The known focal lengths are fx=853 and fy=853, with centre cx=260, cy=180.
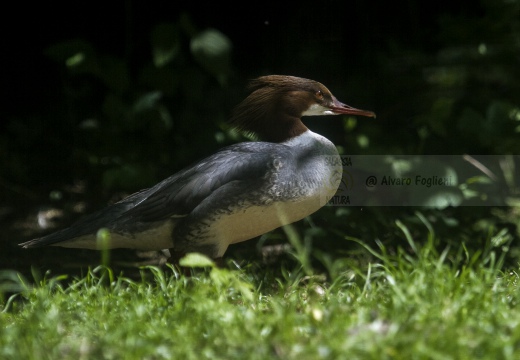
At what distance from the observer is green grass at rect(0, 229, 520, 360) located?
97.5 inches

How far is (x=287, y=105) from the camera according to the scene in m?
4.49

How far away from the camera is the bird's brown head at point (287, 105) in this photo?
14.6 ft

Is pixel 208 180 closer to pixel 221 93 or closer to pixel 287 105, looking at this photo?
pixel 287 105

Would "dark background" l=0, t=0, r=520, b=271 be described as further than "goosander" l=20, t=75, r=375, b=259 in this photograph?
Yes

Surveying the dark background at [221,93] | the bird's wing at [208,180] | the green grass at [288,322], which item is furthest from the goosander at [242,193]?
the dark background at [221,93]

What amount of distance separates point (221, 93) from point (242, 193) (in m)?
1.83

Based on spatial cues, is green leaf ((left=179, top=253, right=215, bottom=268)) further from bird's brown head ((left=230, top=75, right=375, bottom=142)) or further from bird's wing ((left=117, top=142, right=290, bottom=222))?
bird's brown head ((left=230, top=75, right=375, bottom=142))

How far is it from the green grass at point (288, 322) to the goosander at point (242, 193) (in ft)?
2.10

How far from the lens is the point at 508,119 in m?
5.28

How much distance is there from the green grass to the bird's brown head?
1229 mm

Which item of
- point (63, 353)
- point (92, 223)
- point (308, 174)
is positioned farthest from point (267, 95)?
point (63, 353)

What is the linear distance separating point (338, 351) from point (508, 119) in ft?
10.7

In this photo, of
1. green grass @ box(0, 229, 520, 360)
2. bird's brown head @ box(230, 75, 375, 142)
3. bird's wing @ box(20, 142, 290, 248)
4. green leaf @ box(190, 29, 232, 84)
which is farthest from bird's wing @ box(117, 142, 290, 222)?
green leaf @ box(190, 29, 232, 84)

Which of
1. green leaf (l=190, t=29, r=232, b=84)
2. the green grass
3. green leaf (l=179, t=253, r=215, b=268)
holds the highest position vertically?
green leaf (l=190, t=29, r=232, b=84)
